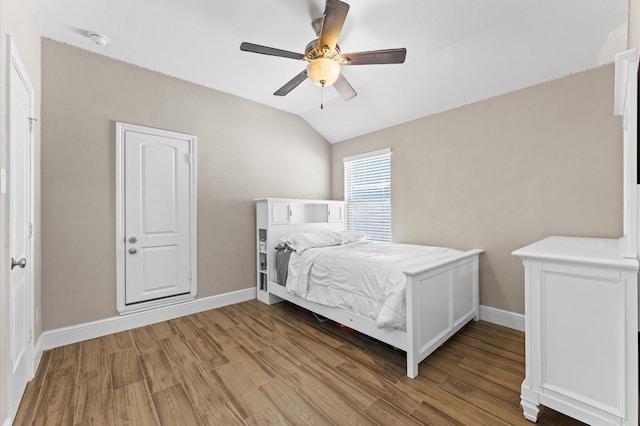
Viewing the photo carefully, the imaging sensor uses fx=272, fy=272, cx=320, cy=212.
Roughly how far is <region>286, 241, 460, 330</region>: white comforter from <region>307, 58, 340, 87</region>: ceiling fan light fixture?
1551 millimetres

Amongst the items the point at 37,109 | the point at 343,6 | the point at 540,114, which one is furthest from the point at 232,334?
the point at 540,114

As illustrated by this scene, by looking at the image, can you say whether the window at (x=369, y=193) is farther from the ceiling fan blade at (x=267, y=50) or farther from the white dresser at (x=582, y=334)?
the white dresser at (x=582, y=334)

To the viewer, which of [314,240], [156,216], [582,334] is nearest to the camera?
[582,334]

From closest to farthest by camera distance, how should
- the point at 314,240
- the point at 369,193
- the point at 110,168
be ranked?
the point at 110,168 → the point at 314,240 → the point at 369,193

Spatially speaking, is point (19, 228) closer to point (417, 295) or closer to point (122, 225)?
point (122, 225)

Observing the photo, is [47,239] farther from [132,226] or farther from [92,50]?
[92,50]

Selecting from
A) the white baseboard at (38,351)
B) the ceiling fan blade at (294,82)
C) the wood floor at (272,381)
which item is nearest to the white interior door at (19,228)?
the white baseboard at (38,351)

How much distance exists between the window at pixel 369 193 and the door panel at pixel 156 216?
2446mm

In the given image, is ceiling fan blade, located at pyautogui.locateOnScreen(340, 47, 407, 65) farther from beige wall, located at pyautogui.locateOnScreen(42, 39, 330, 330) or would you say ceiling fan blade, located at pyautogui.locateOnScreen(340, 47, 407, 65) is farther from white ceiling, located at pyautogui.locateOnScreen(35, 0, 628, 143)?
beige wall, located at pyautogui.locateOnScreen(42, 39, 330, 330)

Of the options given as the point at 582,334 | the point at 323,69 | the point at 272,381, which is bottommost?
the point at 272,381

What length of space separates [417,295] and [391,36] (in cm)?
220

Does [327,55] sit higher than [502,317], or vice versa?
[327,55]

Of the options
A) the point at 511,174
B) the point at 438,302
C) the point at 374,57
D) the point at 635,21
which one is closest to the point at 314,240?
the point at 438,302

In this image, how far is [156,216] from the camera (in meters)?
3.02
